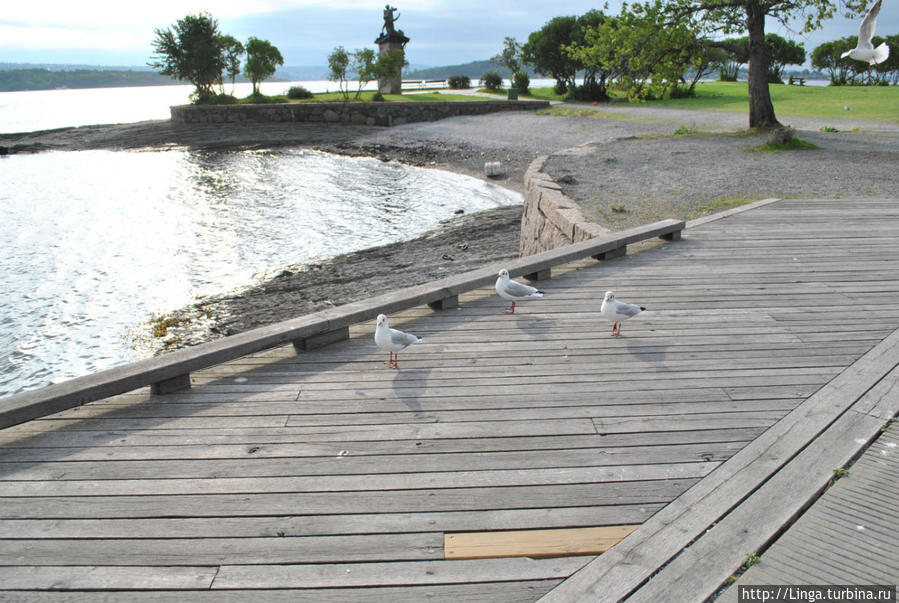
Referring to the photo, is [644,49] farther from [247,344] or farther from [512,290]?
[247,344]

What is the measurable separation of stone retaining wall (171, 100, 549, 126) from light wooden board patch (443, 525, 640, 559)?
37590 millimetres

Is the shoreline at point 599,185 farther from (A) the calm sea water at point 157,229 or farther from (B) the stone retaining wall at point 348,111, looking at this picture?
(B) the stone retaining wall at point 348,111

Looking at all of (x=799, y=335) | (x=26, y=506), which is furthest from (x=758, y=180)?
(x=26, y=506)


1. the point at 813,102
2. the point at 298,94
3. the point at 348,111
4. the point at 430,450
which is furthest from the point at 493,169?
the point at 298,94

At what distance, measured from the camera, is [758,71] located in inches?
771

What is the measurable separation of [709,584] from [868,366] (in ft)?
9.37

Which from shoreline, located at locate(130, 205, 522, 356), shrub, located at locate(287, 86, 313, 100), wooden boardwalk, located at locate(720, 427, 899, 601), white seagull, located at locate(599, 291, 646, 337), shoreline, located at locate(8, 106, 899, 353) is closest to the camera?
wooden boardwalk, located at locate(720, 427, 899, 601)

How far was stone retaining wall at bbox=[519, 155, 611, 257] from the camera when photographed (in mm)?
9648

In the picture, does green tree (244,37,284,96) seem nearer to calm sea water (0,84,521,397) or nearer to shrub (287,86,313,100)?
shrub (287,86,313,100)

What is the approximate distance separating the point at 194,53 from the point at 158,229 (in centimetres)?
3483

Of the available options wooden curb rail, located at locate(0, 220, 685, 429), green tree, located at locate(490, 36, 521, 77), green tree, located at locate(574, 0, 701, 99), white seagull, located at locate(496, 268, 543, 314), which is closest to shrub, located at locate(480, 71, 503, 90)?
green tree, located at locate(490, 36, 521, 77)

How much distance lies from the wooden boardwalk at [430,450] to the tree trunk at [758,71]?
16.6 metres

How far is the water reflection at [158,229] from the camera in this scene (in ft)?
35.4

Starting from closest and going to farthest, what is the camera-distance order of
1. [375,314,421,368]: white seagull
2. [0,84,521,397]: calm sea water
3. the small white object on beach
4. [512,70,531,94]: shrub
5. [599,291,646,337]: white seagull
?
[375,314,421,368]: white seagull, [599,291,646,337]: white seagull, [0,84,521,397]: calm sea water, the small white object on beach, [512,70,531,94]: shrub
